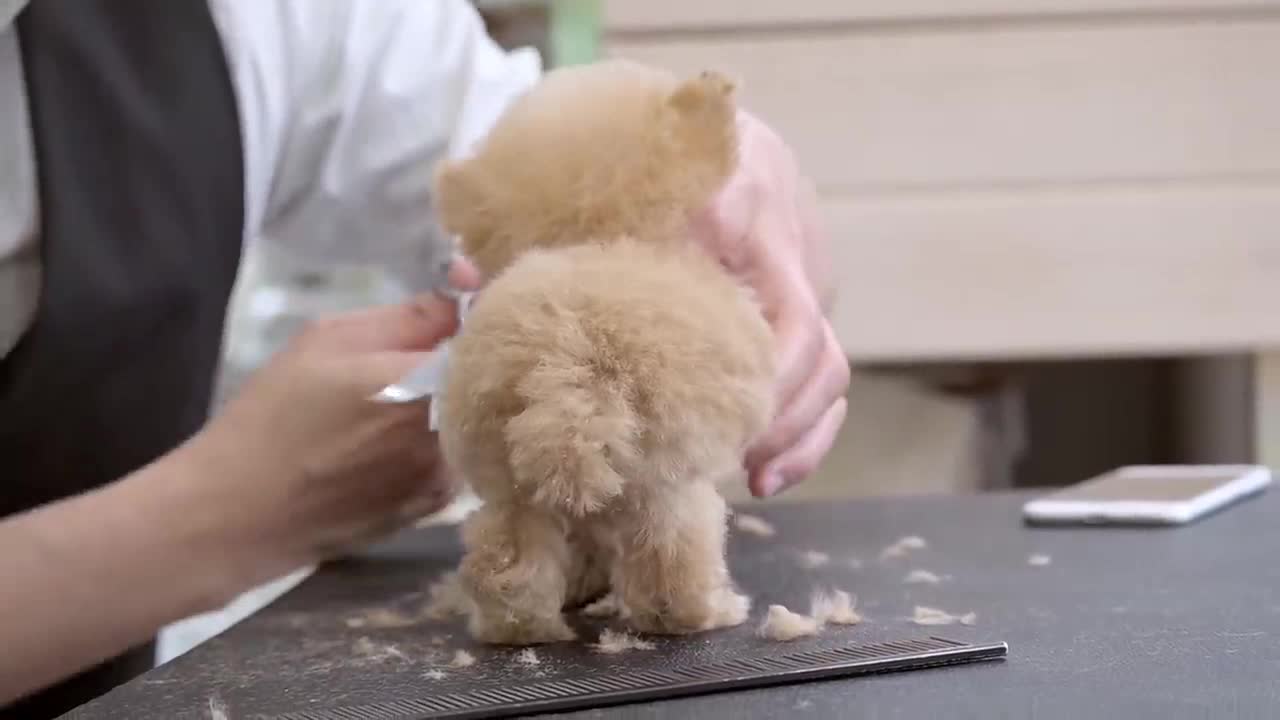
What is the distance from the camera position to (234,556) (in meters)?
0.61

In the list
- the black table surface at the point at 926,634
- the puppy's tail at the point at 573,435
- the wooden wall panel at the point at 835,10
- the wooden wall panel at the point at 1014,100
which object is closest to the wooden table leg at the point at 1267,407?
the wooden wall panel at the point at 1014,100

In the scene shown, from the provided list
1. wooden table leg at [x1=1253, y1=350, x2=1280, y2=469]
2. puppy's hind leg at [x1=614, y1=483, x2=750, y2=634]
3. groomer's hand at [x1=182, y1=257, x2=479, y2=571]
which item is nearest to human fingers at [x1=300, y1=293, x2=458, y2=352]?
groomer's hand at [x1=182, y1=257, x2=479, y2=571]

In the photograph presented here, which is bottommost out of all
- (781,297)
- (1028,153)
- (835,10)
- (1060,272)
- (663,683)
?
(663,683)

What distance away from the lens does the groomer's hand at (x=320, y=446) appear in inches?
24.0

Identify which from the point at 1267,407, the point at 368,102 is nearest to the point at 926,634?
the point at 368,102

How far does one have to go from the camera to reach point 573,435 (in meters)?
0.39

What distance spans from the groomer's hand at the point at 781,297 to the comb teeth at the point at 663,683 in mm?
103

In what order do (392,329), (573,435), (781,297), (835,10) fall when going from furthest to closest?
1. (835,10)
2. (392,329)
3. (781,297)
4. (573,435)

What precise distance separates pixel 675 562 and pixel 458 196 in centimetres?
16

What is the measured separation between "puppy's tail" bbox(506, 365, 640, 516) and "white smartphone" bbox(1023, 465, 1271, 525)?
41 cm

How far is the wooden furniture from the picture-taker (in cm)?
111

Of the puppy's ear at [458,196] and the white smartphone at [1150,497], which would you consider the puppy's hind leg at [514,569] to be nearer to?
the puppy's ear at [458,196]

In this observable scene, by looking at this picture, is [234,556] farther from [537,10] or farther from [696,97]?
[537,10]

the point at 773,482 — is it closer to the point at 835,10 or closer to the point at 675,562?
the point at 675,562
